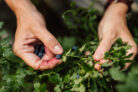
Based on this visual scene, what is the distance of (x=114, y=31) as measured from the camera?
140 cm

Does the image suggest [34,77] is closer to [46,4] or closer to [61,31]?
[61,31]

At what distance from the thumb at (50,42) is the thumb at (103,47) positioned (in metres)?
0.24

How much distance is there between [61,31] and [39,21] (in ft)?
2.85

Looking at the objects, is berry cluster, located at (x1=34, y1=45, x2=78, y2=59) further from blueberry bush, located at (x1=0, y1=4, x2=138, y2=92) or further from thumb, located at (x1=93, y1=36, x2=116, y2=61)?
thumb, located at (x1=93, y1=36, x2=116, y2=61)

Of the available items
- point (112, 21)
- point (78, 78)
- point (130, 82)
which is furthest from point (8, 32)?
point (130, 82)

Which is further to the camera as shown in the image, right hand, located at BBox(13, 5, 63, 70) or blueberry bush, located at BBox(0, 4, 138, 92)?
right hand, located at BBox(13, 5, 63, 70)

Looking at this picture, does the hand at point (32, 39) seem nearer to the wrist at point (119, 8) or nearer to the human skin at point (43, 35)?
the human skin at point (43, 35)

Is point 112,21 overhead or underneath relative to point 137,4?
underneath

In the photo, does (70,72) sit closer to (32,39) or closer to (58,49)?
(58,49)

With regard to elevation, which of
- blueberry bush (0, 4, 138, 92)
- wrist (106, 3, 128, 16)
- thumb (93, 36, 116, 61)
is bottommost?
blueberry bush (0, 4, 138, 92)

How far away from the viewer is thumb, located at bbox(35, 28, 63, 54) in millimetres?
1122

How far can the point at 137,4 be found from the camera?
2217mm

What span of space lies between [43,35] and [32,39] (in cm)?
18

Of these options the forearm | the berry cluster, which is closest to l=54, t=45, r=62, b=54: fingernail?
the berry cluster
